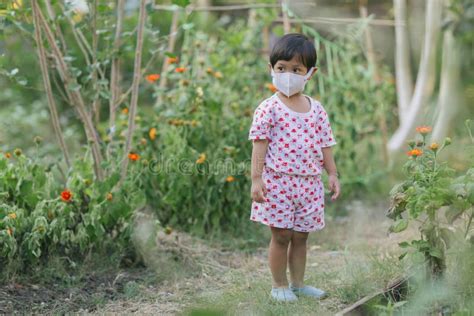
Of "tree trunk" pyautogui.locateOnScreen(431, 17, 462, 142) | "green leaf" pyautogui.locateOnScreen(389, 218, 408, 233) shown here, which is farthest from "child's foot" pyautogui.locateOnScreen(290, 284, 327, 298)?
"tree trunk" pyautogui.locateOnScreen(431, 17, 462, 142)

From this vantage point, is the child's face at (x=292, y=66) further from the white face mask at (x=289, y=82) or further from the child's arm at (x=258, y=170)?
the child's arm at (x=258, y=170)

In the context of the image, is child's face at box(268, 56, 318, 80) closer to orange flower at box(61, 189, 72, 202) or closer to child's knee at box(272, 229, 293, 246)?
child's knee at box(272, 229, 293, 246)

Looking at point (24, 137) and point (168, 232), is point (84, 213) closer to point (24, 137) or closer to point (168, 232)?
point (168, 232)

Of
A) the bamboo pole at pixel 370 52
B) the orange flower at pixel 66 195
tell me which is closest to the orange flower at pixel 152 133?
the orange flower at pixel 66 195

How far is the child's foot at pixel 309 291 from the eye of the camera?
3264mm

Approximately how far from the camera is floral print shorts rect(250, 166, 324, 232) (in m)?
3.12

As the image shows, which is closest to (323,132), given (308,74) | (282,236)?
(308,74)

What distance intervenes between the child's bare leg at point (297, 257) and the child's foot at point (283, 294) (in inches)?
3.8

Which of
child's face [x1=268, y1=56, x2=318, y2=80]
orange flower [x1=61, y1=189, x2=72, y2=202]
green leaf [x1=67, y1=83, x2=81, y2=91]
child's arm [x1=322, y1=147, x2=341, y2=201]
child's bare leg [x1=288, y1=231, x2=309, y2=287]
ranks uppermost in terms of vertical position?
child's face [x1=268, y1=56, x2=318, y2=80]

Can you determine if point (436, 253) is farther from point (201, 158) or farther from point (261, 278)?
point (201, 158)

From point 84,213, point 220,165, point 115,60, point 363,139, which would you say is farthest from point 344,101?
point 84,213

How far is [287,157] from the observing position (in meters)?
3.12

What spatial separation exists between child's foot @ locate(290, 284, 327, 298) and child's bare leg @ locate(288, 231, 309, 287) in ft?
0.07

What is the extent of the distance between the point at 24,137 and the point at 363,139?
323 cm
